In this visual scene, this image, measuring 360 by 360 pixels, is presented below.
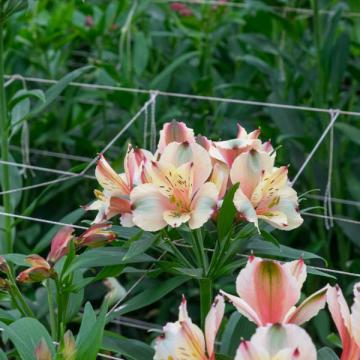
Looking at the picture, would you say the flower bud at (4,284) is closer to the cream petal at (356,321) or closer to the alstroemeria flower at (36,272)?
the alstroemeria flower at (36,272)

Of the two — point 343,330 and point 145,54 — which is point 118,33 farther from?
point 343,330

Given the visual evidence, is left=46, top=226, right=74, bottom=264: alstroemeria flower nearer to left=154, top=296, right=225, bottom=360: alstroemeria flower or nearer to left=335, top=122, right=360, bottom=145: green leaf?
left=154, top=296, right=225, bottom=360: alstroemeria flower

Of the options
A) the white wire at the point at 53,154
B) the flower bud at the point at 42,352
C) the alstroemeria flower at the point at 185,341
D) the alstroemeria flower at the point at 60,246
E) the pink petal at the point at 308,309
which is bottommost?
the white wire at the point at 53,154

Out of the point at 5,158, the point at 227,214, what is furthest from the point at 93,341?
the point at 5,158

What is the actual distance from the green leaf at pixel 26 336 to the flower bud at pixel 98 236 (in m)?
0.09

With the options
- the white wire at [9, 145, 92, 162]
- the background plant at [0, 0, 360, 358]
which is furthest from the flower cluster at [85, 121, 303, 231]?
the white wire at [9, 145, 92, 162]

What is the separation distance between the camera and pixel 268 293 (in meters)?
0.65

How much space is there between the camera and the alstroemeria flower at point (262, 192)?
76 cm

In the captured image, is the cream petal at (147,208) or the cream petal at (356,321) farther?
the cream petal at (147,208)

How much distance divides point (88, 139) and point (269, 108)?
0.39m

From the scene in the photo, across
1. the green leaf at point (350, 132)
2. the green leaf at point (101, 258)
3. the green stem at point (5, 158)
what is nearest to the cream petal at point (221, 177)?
the green leaf at point (101, 258)

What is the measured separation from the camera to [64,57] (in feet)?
6.46

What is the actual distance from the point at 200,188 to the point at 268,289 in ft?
0.47

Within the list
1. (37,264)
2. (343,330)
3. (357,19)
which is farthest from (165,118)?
(343,330)
